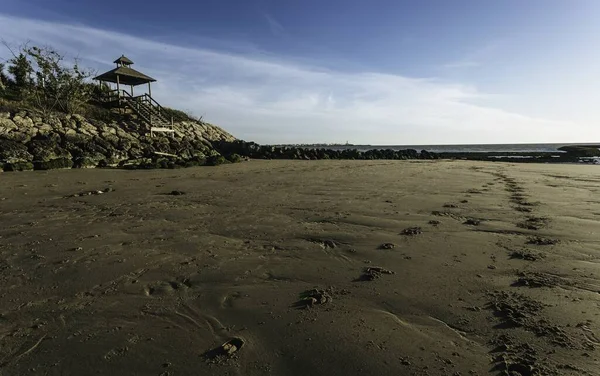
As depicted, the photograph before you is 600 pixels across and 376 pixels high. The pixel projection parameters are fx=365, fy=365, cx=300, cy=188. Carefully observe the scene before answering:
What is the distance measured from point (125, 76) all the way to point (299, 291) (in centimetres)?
2639

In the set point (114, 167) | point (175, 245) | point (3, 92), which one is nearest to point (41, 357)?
point (175, 245)

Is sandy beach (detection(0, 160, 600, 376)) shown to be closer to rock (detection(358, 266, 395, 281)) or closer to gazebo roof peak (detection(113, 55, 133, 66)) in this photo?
rock (detection(358, 266, 395, 281))

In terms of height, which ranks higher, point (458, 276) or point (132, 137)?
point (132, 137)

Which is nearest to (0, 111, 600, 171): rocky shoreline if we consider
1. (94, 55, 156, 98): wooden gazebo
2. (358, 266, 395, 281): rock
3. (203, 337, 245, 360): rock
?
(94, 55, 156, 98): wooden gazebo

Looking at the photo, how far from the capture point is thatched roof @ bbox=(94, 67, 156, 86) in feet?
79.7

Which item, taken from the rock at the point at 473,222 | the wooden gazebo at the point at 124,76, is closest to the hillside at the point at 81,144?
the wooden gazebo at the point at 124,76

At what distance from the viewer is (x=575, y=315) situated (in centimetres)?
290

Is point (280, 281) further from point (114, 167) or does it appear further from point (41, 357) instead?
point (114, 167)

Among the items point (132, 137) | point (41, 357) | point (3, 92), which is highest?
point (3, 92)

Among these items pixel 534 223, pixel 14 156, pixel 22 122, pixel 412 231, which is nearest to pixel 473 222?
pixel 534 223

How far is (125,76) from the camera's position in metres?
25.2

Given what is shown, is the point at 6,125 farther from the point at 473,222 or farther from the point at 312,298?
the point at 473,222

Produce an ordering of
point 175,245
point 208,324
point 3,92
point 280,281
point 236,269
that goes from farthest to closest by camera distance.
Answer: point 3,92
point 175,245
point 236,269
point 280,281
point 208,324

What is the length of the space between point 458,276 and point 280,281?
5.97 feet
